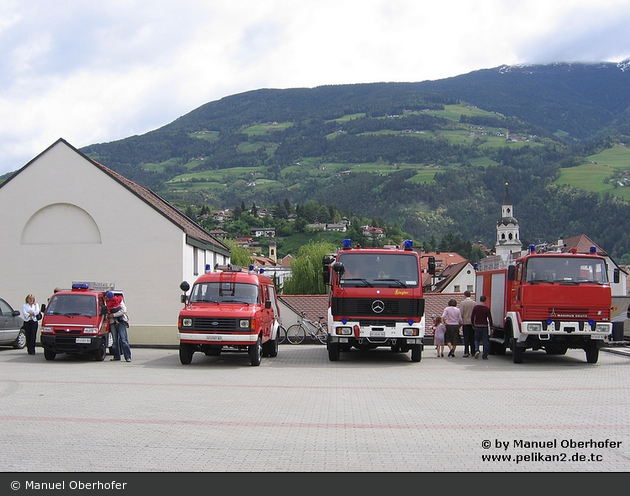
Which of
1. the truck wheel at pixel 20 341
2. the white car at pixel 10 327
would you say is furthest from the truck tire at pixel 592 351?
the truck wheel at pixel 20 341

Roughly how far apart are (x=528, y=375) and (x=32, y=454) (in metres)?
11.9

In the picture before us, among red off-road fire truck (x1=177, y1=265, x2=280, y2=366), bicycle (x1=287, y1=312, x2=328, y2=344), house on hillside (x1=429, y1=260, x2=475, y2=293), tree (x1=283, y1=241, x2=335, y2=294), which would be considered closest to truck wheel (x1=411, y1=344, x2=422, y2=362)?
red off-road fire truck (x1=177, y1=265, x2=280, y2=366)

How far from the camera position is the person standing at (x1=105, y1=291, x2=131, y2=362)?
19125mm

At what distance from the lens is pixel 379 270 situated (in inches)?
754

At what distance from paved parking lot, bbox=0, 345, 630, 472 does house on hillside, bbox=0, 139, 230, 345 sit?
34.9 ft

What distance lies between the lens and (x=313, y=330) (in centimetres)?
2934

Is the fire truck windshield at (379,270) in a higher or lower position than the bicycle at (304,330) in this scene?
higher

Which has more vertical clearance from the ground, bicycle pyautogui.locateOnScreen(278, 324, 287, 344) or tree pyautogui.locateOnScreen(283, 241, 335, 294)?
tree pyautogui.locateOnScreen(283, 241, 335, 294)

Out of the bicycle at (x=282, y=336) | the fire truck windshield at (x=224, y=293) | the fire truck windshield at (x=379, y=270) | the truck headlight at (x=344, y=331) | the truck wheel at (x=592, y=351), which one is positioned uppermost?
the fire truck windshield at (x=379, y=270)

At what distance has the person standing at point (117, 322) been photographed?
1912 cm

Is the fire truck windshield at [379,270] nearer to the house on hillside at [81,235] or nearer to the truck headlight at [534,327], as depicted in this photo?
the truck headlight at [534,327]

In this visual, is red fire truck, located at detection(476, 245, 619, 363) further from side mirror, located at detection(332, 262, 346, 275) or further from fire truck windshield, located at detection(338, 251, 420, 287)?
side mirror, located at detection(332, 262, 346, 275)

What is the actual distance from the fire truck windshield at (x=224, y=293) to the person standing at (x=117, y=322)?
6.30ft

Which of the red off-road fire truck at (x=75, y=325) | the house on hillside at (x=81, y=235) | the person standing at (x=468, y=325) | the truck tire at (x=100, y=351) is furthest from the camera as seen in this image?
the house on hillside at (x=81, y=235)
